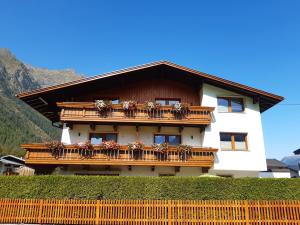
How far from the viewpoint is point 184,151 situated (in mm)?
19172

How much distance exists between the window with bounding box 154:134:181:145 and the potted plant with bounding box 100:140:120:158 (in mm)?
3472

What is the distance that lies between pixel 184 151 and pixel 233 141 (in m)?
4.18

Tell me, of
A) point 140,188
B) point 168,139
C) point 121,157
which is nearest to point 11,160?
point 121,157

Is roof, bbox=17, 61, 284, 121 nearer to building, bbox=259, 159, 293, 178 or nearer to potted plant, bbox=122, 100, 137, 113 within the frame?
potted plant, bbox=122, 100, 137, 113

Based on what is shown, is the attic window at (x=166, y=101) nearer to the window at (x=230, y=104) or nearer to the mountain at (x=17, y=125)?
the window at (x=230, y=104)

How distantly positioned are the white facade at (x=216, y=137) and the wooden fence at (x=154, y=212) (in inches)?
233

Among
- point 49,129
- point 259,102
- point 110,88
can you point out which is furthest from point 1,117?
point 259,102

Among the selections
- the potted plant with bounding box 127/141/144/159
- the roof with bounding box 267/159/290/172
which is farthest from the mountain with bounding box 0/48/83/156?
the potted plant with bounding box 127/141/144/159

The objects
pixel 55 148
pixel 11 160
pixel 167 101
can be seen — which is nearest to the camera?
pixel 55 148

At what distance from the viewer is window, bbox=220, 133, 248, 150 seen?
20.9 meters

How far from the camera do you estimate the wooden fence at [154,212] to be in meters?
13.7

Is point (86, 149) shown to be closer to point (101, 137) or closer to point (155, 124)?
point (101, 137)

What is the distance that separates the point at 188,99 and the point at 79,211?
1226 centimetres

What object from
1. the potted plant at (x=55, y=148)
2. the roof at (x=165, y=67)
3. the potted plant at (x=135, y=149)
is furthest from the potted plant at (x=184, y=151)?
the potted plant at (x=55, y=148)
